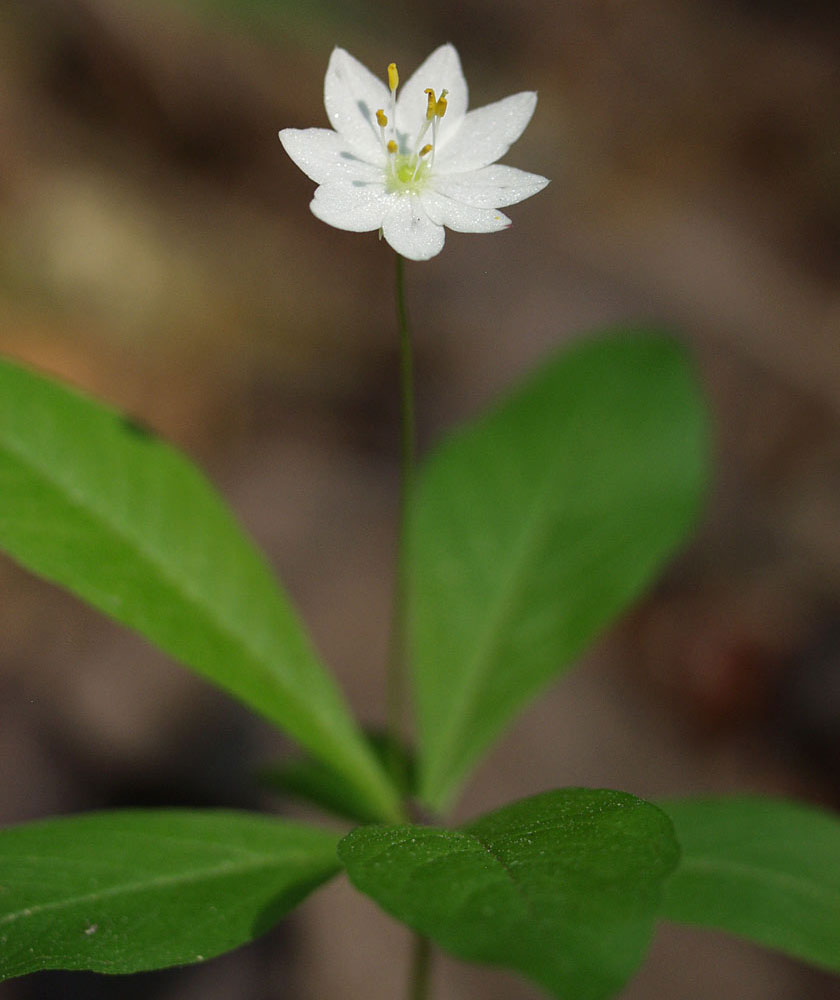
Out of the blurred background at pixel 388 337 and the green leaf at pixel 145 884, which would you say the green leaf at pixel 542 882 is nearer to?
the green leaf at pixel 145 884

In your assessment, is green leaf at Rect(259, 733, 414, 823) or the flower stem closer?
the flower stem

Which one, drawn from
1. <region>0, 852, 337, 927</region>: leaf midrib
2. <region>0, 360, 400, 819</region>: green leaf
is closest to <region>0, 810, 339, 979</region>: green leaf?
<region>0, 852, 337, 927</region>: leaf midrib

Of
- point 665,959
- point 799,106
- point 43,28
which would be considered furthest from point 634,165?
point 665,959

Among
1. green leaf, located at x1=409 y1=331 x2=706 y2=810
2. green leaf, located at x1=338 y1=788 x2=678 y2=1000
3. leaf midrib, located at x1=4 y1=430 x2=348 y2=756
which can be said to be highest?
green leaf, located at x1=409 y1=331 x2=706 y2=810

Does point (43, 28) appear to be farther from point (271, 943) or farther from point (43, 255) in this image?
point (271, 943)

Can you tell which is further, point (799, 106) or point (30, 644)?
point (799, 106)

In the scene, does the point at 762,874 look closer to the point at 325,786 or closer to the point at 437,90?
the point at 325,786

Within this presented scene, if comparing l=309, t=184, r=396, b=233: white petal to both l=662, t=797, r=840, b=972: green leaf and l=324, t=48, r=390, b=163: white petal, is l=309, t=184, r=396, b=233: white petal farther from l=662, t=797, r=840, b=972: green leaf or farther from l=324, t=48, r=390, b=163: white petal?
l=662, t=797, r=840, b=972: green leaf
